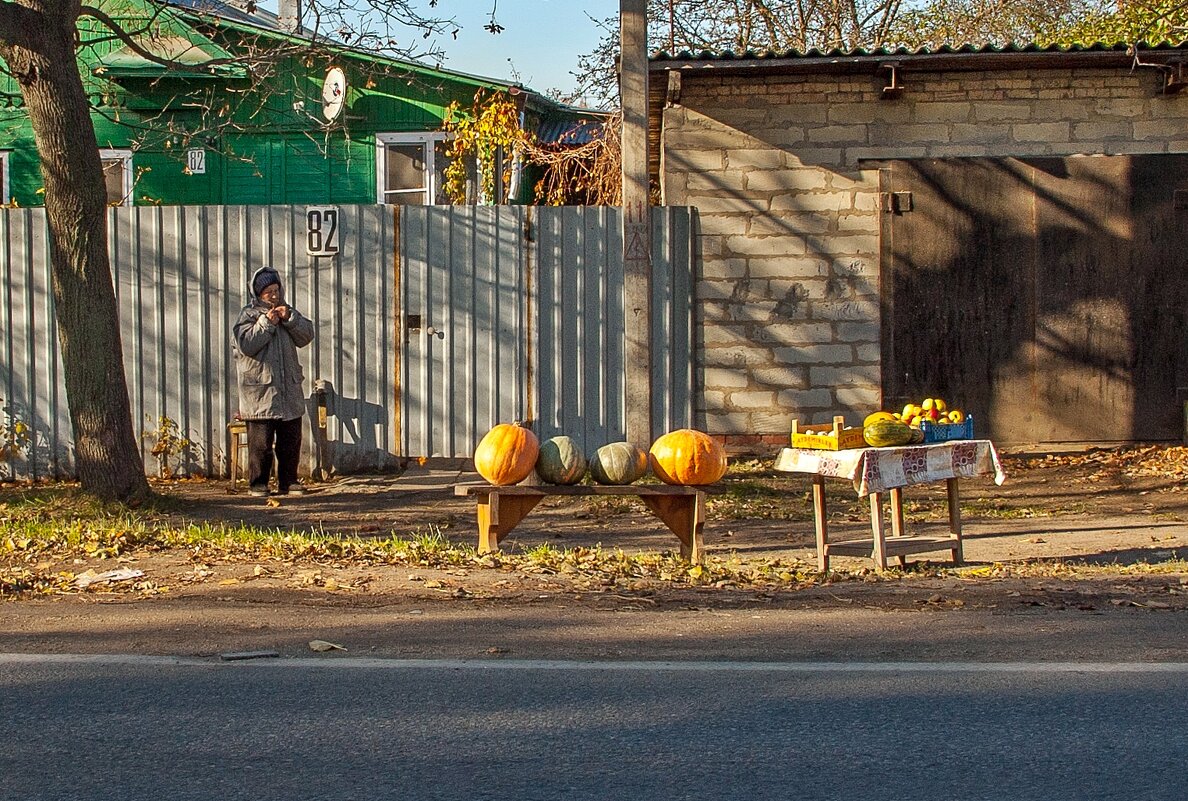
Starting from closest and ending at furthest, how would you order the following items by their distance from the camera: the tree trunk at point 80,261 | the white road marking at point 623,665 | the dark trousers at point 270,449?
the white road marking at point 623,665, the tree trunk at point 80,261, the dark trousers at point 270,449

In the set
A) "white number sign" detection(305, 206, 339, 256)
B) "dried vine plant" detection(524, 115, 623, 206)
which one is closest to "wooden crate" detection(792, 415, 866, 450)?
"white number sign" detection(305, 206, 339, 256)

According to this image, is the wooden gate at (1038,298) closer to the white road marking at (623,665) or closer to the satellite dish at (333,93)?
the white road marking at (623,665)

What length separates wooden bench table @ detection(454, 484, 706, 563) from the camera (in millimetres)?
8453

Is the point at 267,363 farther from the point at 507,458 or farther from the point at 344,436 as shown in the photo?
the point at 507,458

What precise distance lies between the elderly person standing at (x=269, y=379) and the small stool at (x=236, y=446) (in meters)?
0.45

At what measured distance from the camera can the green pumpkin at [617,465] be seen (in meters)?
8.59

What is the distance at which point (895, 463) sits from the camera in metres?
8.11

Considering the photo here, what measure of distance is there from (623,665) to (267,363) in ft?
21.5

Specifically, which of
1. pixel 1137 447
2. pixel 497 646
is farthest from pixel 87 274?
pixel 1137 447

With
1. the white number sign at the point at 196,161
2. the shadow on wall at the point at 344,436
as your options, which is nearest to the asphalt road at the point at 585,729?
the shadow on wall at the point at 344,436

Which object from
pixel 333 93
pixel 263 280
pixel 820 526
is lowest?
pixel 820 526

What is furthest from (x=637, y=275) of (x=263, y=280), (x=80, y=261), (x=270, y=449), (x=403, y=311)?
(x=80, y=261)

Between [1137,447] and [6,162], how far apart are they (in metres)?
15.8

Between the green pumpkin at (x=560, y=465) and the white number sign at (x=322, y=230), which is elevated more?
the white number sign at (x=322, y=230)
